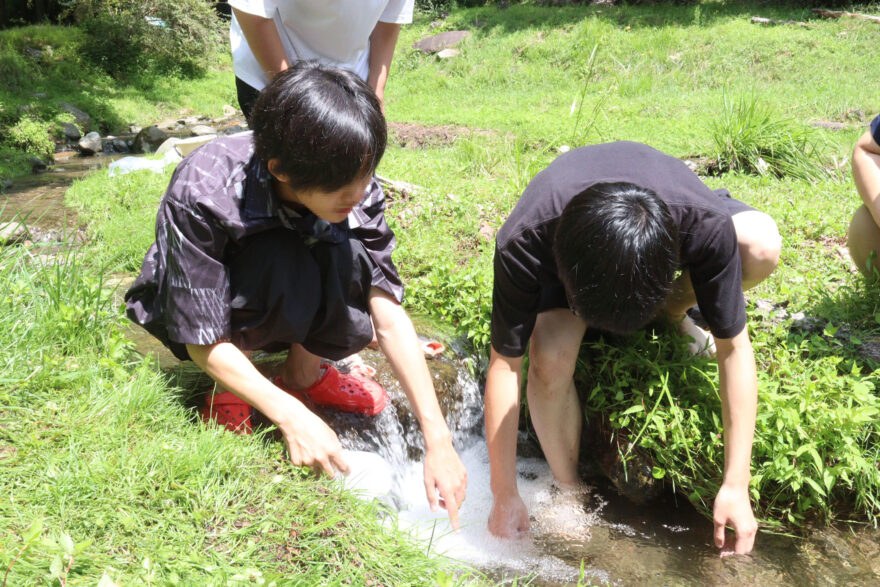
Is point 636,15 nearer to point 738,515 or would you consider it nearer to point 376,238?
point 376,238

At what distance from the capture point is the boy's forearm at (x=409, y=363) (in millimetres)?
1893

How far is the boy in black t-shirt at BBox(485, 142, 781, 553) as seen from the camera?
162cm

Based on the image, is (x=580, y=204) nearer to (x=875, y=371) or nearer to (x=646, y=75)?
(x=875, y=371)

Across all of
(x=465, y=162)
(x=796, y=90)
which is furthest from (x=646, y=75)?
(x=465, y=162)

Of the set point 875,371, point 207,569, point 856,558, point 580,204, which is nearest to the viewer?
point 207,569

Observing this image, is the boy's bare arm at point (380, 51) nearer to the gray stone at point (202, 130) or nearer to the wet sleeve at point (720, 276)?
the wet sleeve at point (720, 276)

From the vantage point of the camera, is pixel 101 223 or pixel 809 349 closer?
pixel 809 349

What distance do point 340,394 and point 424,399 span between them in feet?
1.63

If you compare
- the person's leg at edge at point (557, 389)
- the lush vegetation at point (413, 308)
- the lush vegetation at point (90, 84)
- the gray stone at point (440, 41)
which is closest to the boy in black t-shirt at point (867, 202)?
the lush vegetation at point (413, 308)

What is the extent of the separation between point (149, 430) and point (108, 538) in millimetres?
467

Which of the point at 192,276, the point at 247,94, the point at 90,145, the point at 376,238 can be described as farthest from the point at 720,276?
the point at 90,145

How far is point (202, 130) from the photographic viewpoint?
11.0 m

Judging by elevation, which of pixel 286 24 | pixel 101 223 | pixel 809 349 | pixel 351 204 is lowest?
pixel 101 223

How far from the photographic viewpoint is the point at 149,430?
75.6 inches
